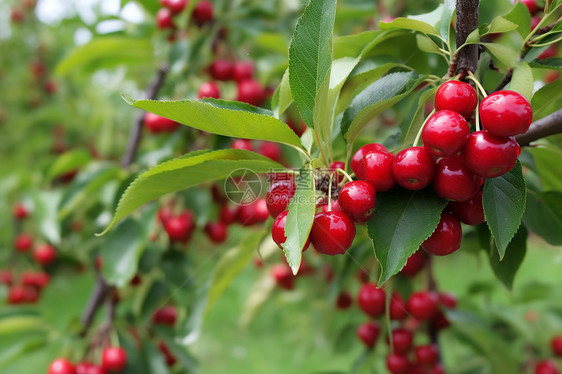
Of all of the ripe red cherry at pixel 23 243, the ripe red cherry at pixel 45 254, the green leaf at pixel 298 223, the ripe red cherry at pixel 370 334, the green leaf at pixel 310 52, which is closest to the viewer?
the green leaf at pixel 298 223

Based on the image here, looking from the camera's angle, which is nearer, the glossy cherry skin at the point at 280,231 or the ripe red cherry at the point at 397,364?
the glossy cherry skin at the point at 280,231

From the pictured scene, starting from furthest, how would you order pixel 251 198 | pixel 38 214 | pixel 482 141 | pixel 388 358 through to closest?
pixel 38 214, pixel 251 198, pixel 388 358, pixel 482 141

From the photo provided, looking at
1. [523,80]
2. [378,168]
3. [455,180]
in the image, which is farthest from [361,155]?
[523,80]

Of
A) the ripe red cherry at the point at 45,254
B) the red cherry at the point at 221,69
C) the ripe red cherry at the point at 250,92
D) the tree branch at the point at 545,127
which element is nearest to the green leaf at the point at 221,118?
the tree branch at the point at 545,127

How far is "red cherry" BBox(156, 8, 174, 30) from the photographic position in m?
1.80

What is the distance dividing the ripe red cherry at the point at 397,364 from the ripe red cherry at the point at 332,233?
37.4 inches

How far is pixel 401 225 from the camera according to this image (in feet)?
2.30

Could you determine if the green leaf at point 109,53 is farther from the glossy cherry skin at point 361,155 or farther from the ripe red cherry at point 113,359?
the glossy cherry skin at point 361,155

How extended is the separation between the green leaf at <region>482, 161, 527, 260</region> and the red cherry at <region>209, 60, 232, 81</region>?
1.40 meters

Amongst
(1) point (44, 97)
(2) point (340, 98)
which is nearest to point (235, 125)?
(2) point (340, 98)

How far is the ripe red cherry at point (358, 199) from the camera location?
687mm

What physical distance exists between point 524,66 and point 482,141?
0.64 ft

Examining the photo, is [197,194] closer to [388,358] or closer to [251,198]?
[251,198]

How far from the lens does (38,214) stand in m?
1.95
